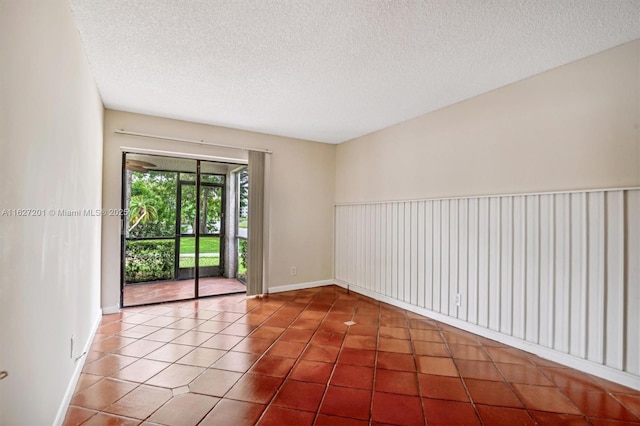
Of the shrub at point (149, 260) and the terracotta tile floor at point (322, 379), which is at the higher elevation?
the shrub at point (149, 260)

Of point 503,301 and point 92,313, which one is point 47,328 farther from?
point 503,301

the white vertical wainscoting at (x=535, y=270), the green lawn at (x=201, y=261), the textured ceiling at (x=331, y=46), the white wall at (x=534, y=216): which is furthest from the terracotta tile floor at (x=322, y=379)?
the textured ceiling at (x=331, y=46)

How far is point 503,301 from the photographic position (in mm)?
2887

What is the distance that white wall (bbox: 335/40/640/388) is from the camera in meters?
2.21

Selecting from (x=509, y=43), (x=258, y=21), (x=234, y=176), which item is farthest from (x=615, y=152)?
(x=234, y=176)

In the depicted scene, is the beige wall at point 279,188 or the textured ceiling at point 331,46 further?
the beige wall at point 279,188

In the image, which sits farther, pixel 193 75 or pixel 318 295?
pixel 318 295

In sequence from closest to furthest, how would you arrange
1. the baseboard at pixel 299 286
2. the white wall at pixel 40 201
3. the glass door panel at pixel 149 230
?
1. the white wall at pixel 40 201
2. the glass door panel at pixel 149 230
3. the baseboard at pixel 299 286

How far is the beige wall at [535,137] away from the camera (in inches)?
87.7

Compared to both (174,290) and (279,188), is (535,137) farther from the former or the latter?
(174,290)

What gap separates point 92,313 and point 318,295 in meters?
2.71

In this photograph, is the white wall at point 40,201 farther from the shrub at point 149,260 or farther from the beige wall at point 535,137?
the beige wall at point 535,137

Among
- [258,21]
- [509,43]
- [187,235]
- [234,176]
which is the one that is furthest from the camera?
[234,176]

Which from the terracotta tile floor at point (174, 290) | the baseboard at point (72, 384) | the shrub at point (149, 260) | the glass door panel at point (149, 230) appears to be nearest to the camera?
the baseboard at point (72, 384)
